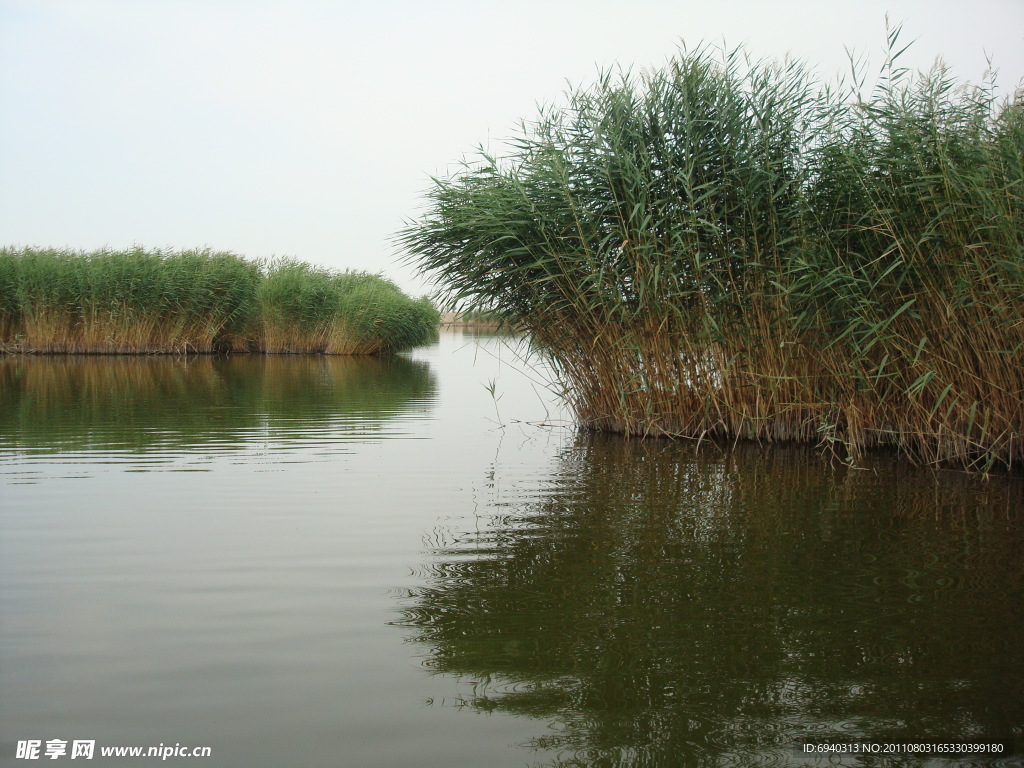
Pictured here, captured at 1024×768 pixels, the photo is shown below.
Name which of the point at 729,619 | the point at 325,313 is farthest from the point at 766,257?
the point at 325,313

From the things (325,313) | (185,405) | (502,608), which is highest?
(325,313)

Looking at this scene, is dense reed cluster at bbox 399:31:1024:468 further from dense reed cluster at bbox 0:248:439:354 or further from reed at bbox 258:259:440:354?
reed at bbox 258:259:440:354

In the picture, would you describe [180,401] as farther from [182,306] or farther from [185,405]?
[182,306]

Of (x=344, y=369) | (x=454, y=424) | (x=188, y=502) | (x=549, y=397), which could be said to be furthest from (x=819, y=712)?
(x=344, y=369)

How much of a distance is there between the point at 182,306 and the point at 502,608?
70.3 ft

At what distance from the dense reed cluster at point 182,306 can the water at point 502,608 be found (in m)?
16.1

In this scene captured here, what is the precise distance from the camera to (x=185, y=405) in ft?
35.1

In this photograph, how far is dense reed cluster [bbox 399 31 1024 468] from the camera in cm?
616

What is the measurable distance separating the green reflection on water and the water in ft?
3.72

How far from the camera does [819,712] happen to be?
249cm

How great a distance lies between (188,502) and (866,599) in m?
3.91

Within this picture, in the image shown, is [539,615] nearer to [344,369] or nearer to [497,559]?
[497,559]

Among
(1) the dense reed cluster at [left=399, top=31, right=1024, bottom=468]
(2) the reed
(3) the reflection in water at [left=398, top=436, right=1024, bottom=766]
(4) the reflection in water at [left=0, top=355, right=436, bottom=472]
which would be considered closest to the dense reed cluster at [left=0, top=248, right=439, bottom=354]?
(2) the reed

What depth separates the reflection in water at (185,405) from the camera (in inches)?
305
